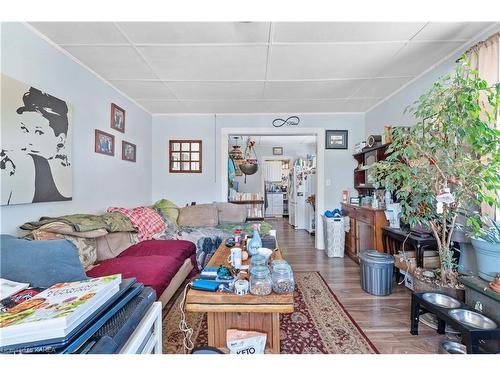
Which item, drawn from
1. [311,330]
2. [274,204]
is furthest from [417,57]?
[274,204]

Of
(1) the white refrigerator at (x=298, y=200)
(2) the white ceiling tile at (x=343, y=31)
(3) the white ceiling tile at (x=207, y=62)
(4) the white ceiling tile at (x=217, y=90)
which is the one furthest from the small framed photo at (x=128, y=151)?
(1) the white refrigerator at (x=298, y=200)

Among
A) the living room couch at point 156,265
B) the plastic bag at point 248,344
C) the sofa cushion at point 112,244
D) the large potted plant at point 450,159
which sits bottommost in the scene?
the plastic bag at point 248,344

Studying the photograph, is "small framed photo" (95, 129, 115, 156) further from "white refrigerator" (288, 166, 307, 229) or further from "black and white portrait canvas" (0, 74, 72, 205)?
"white refrigerator" (288, 166, 307, 229)

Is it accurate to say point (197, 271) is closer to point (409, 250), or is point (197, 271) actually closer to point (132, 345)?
point (132, 345)

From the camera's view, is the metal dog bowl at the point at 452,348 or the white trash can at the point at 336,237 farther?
the white trash can at the point at 336,237

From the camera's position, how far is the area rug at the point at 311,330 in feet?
5.15

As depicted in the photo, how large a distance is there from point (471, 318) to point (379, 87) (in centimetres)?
268

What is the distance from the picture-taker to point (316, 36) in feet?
6.37

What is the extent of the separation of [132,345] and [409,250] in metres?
2.78

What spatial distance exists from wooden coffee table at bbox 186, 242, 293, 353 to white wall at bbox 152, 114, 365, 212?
2872 millimetres

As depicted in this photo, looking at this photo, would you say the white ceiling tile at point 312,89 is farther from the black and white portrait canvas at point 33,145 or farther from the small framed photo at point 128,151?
the black and white portrait canvas at point 33,145

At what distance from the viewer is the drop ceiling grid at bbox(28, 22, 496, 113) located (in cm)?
186

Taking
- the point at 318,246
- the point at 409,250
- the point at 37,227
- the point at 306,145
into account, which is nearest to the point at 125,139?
the point at 37,227

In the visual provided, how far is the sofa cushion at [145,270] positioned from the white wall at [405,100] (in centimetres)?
314
